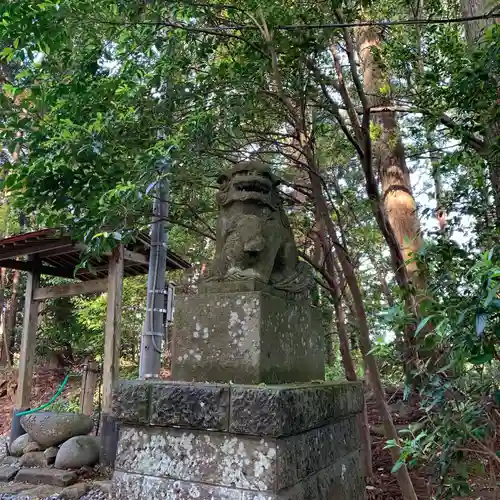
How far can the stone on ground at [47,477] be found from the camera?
18.7 feet

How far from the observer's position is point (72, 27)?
11.7 ft

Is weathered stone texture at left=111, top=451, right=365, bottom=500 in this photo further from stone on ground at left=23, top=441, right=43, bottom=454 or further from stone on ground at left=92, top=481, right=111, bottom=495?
stone on ground at left=23, top=441, right=43, bottom=454

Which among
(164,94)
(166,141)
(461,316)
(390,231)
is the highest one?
(164,94)

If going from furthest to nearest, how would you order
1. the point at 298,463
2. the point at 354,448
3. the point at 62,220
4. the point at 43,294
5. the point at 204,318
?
the point at 43,294 → the point at 62,220 → the point at 354,448 → the point at 204,318 → the point at 298,463

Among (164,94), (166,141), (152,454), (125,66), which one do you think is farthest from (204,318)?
(125,66)

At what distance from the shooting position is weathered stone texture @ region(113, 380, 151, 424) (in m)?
2.44

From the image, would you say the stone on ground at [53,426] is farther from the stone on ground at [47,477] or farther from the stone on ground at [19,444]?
the stone on ground at [47,477]

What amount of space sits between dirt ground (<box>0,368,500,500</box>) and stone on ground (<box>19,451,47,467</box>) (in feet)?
14.0

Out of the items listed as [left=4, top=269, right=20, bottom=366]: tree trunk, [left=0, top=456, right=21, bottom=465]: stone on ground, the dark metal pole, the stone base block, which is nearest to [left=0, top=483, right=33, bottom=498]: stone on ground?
[left=0, top=456, right=21, bottom=465]: stone on ground

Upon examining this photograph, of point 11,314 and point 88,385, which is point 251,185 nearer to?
point 88,385

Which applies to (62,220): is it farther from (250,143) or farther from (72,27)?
(250,143)

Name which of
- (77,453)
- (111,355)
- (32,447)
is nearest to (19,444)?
(32,447)

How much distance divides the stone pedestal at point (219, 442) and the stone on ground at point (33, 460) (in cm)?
467

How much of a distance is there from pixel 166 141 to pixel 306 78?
4.65ft
